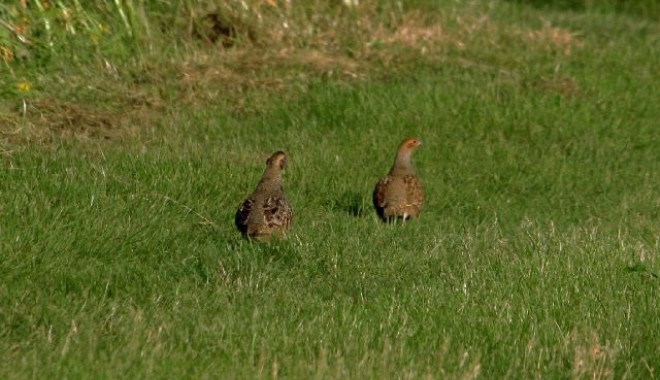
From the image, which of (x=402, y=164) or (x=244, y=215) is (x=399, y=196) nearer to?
(x=402, y=164)

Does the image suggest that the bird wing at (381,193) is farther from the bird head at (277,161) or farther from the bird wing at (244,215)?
the bird wing at (244,215)

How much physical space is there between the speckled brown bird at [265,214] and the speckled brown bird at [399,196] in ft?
4.16

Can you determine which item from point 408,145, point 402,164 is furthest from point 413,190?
point 408,145

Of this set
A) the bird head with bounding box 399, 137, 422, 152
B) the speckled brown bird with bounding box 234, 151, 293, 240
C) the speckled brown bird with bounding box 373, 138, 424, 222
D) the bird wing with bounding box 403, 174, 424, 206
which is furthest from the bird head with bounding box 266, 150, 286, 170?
the bird head with bounding box 399, 137, 422, 152

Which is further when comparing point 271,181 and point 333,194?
point 333,194

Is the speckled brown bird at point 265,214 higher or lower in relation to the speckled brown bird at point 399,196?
higher

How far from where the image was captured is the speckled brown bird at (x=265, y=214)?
9.72 metres

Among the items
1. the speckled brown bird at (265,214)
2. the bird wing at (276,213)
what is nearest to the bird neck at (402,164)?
the speckled brown bird at (265,214)

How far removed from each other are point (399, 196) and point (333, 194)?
933 millimetres

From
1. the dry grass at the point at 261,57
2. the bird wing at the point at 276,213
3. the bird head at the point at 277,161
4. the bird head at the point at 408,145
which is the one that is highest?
the bird head at the point at 277,161

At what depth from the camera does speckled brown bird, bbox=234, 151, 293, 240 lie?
31.9ft

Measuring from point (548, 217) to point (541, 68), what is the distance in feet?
14.8

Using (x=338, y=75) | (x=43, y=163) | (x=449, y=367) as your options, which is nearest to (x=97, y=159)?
(x=43, y=163)

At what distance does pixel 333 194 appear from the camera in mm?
12016
